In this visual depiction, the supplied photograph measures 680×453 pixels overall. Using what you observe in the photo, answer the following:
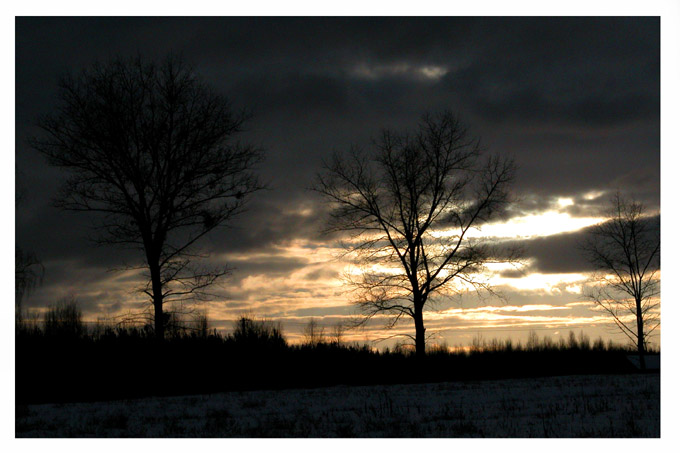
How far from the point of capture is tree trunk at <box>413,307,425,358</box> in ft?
84.5

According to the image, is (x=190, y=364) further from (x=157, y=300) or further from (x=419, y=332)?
(x=419, y=332)

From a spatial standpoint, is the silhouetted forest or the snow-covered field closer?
the snow-covered field

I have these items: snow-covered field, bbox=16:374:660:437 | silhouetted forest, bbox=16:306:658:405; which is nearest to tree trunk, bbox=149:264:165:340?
silhouetted forest, bbox=16:306:658:405

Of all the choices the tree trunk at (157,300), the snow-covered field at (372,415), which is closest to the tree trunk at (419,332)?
the snow-covered field at (372,415)

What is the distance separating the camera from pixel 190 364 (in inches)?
851

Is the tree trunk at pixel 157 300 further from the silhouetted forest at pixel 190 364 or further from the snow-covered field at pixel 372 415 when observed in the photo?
the snow-covered field at pixel 372 415

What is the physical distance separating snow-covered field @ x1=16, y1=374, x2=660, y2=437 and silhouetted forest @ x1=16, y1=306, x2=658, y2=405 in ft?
12.8

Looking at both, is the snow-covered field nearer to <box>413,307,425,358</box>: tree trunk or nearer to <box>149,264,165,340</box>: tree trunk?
<box>149,264,165,340</box>: tree trunk

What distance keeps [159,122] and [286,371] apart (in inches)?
394
